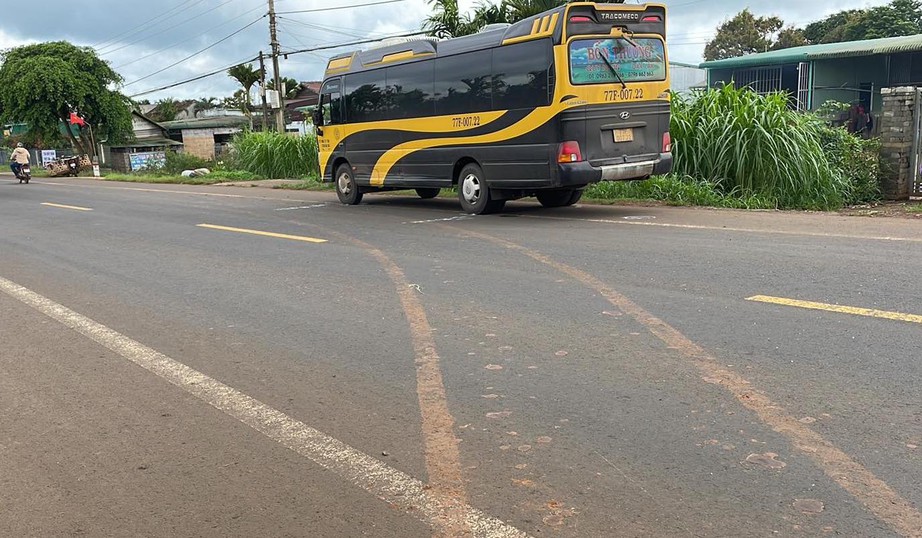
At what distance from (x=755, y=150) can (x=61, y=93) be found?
3662 cm

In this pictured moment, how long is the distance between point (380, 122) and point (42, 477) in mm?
12003

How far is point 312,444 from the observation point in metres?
3.96

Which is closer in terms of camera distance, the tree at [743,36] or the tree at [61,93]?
the tree at [61,93]

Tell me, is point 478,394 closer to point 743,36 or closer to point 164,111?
point 743,36

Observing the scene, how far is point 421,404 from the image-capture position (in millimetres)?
4406

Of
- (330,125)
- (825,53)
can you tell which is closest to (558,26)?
(330,125)

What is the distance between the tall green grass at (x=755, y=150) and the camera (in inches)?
527

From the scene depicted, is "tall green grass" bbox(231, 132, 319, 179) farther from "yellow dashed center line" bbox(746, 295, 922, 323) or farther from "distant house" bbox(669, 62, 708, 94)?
"yellow dashed center line" bbox(746, 295, 922, 323)

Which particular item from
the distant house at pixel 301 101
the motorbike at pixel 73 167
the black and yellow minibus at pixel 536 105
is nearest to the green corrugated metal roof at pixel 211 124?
the distant house at pixel 301 101

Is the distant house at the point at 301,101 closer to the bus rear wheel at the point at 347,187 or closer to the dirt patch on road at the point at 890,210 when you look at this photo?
the bus rear wheel at the point at 347,187

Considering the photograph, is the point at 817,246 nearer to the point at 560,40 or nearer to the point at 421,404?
the point at 560,40

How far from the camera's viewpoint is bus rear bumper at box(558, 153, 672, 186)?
→ 11.7m

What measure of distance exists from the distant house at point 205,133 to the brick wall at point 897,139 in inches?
1680

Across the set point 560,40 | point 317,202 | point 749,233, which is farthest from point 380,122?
point 749,233
